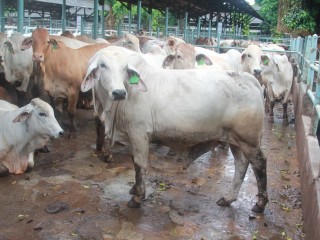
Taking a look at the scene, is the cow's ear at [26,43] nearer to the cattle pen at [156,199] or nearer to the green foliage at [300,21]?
the cattle pen at [156,199]

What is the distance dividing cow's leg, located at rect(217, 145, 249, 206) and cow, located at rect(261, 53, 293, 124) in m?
4.94

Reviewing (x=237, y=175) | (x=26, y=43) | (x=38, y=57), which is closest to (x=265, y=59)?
(x=38, y=57)

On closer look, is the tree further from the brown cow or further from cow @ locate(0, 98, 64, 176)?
cow @ locate(0, 98, 64, 176)

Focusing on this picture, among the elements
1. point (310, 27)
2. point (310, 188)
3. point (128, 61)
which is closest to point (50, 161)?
point (128, 61)

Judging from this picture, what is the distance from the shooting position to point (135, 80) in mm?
4137

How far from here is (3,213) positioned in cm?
430

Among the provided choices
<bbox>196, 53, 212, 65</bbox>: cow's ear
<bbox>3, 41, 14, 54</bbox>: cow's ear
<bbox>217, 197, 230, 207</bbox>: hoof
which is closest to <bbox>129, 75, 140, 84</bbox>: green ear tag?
<bbox>217, 197, 230, 207</bbox>: hoof

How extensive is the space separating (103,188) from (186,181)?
1080mm

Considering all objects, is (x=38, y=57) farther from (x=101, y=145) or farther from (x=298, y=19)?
(x=298, y=19)

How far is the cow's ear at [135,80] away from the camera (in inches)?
163

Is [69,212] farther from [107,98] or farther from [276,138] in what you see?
[276,138]

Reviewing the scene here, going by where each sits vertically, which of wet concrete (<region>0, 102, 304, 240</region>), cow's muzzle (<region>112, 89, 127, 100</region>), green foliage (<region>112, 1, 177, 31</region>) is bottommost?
wet concrete (<region>0, 102, 304, 240</region>)

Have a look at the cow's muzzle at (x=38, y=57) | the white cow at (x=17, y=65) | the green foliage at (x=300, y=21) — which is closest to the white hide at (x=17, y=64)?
the white cow at (x=17, y=65)

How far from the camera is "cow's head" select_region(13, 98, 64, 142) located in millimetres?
5379
